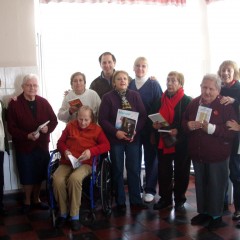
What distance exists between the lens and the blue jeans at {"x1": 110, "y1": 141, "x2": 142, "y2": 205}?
3020mm

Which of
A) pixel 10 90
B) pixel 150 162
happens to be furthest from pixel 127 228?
pixel 10 90

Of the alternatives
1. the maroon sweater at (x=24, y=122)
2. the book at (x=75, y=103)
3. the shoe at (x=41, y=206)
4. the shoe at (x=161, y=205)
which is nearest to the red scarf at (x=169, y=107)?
the shoe at (x=161, y=205)

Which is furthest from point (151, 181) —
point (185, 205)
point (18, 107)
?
point (18, 107)

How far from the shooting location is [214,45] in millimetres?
4285

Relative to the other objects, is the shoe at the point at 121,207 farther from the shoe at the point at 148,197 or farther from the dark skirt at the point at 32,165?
the dark skirt at the point at 32,165

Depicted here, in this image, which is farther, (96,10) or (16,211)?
(96,10)

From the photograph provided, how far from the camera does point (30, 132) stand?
3.10 m

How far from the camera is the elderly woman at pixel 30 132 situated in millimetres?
3082

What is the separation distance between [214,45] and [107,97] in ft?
6.58

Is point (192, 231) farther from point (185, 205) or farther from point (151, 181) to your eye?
point (151, 181)

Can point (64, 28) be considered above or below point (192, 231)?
above

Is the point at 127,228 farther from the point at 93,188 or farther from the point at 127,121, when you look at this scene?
the point at 127,121

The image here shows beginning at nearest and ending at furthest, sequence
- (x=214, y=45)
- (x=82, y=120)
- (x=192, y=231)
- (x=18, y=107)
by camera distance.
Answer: (x=192, y=231)
(x=82, y=120)
(x=18, y=107)
(x=214, y=45)

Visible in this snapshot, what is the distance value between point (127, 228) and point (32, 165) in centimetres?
112
